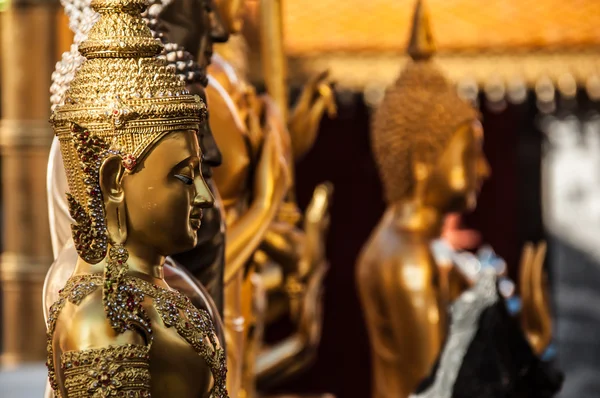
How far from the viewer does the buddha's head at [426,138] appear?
16.6 feet

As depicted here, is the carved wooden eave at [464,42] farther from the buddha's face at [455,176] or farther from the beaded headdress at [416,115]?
the buddha's face at [455,176]

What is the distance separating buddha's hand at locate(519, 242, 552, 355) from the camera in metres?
4.64

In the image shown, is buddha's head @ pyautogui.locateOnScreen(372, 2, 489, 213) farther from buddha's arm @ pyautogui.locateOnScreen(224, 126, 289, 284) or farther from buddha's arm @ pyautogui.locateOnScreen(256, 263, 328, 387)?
buddha's arm @ pyautogui.locateOnScreen(224, 126, 289, 284)

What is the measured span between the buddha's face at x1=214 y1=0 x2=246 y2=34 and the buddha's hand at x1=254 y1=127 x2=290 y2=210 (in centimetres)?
26

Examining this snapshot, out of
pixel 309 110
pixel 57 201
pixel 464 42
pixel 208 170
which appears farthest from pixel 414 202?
pixel 464 42

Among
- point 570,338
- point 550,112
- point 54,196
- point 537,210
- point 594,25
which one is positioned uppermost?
point 54,196

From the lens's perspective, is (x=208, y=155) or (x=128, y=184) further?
(x=208, y=155)

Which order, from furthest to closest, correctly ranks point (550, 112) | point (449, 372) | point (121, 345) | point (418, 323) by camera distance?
point (550, 112) < point (418, 323) < point (449, 372) < point (121, 345)

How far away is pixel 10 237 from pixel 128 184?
13.4ft

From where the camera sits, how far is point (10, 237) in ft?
20.7

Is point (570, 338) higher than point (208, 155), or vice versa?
point (208, 155)

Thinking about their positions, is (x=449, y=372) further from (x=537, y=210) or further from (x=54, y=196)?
(x=537, y=210)

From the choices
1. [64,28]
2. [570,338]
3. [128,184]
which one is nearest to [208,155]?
[128,184]

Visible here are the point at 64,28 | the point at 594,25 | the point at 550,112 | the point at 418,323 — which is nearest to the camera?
the point at 418,323
